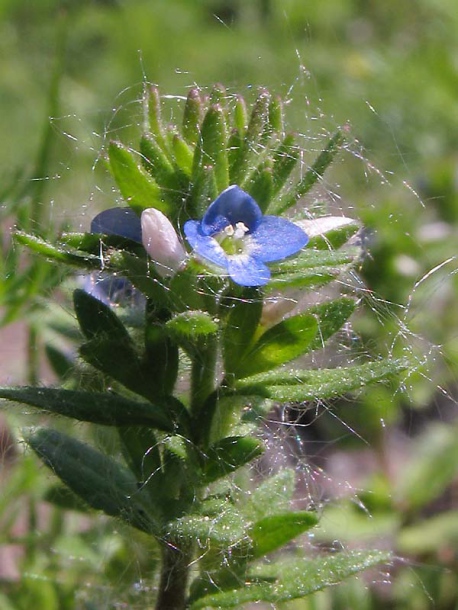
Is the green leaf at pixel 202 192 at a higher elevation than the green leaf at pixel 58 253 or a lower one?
higher

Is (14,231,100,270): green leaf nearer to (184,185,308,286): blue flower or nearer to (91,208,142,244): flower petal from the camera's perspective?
(91,208,142,244): flower petal

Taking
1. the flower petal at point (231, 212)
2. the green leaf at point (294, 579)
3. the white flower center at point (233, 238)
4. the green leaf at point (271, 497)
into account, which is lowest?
the green leaf at point (294, 579)

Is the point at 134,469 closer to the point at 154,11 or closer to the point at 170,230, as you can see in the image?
the point at 170,230

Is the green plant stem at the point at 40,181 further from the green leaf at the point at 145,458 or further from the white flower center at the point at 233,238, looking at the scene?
the white flower center at the point at 233,238

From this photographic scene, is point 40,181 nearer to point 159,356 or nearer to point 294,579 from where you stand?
point 159,356

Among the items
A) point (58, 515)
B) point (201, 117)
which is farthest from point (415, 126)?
point (201, 117)

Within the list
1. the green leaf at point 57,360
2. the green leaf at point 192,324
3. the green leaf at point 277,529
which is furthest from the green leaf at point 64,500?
the green leaf at point 192,324
